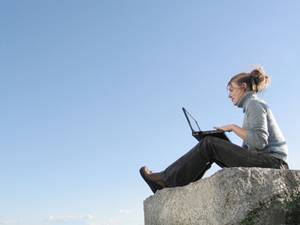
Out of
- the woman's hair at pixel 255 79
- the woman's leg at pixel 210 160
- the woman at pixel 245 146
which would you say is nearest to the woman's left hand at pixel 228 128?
the woman at pixel 245 146

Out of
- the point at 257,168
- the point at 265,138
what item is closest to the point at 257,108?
the point at 265,138

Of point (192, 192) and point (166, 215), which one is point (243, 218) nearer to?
point (192, 192)

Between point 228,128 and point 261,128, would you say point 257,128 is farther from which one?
point 228,128

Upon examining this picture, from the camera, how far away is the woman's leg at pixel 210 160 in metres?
6.26

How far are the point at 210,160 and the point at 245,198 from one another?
982 millimetres

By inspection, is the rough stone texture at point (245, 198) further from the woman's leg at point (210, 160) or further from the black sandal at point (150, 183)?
the black sandal at point (150, 183)

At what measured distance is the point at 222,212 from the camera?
5.68 m

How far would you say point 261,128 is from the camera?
6.23 m

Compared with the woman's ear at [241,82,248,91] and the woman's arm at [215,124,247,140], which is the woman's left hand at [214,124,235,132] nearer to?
the woman's arm at [215,124,247,140]

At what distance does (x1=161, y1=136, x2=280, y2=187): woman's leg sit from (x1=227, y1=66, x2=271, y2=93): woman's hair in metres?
0.93

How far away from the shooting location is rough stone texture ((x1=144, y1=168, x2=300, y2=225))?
18.4ft

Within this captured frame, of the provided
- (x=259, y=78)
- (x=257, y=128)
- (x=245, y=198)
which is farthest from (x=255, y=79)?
(x=245, y=198)

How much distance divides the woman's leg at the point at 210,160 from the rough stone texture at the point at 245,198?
299 mm

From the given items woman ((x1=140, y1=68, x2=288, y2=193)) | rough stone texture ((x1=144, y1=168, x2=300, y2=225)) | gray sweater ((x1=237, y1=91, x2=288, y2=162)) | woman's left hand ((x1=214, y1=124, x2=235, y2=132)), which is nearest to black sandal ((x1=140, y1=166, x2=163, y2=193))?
woman ((x1=140, y1=68, x2=288, y2=193))
